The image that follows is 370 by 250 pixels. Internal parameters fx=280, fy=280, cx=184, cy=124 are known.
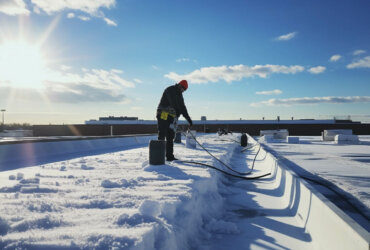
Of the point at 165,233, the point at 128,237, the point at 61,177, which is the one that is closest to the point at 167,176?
→ the point at 61,177

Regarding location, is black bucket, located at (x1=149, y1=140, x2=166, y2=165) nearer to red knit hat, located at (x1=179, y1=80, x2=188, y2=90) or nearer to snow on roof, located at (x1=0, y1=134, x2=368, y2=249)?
snow on roof, located at (x1=0, y1=134, x2=368, y2=249)

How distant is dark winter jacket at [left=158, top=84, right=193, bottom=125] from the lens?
6.53 m

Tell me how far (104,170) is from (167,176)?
1.37 meters

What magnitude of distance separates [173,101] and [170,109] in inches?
7.9

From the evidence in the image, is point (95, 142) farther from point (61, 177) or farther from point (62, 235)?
point (62, 235)

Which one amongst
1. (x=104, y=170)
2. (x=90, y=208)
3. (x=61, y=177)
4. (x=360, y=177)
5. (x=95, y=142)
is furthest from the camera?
(x=95, y=142)

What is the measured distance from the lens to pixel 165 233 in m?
2.37

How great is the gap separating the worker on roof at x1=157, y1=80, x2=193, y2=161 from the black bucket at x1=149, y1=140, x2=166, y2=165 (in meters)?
0.73

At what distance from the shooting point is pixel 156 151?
5.89 meters

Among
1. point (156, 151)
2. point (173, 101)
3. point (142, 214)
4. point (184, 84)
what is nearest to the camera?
point (142, 214)

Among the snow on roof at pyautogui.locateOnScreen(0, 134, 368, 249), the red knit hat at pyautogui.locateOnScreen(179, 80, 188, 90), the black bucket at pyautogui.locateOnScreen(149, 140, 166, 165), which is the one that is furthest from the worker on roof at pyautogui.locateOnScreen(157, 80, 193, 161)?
the snow on roof at pyautogui.locateOnScreen(0, 134, 368, 249)

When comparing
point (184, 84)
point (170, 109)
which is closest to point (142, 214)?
point (170, 109)

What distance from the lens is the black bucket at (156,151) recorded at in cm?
584

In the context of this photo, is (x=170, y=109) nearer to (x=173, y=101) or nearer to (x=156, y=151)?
(x=173, y=101)
